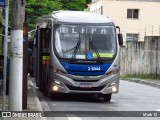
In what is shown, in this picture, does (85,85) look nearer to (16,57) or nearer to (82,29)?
(82,29)

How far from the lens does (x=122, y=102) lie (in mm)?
19000

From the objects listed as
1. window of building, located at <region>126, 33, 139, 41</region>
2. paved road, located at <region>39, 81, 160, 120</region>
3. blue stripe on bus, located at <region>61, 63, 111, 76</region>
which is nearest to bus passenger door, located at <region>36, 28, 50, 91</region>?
paved road, located at <region>39, 81, 160, 120</region>

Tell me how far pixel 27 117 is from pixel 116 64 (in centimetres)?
639

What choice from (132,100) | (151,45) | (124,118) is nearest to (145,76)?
(151,45)

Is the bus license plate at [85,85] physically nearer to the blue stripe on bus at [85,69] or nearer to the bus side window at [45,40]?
the blue stripe on bus at [85,69]

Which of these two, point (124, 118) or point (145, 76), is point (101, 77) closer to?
point (124, 118)

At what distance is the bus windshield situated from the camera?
18625mm

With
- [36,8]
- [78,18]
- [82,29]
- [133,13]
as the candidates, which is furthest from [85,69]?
[133,13]

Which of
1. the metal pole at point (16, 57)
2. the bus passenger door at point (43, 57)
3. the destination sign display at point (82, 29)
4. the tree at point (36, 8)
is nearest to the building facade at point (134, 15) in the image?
the tree at point (36, 8)

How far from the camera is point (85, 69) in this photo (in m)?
18.4

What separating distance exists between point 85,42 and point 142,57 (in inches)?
947

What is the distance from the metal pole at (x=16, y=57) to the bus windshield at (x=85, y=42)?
17.5ft

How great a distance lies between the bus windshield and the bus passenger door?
2.71ft

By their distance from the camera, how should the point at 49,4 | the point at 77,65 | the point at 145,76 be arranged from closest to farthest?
the point at 77,65 < the point at 145,76 < the point at 49,4
